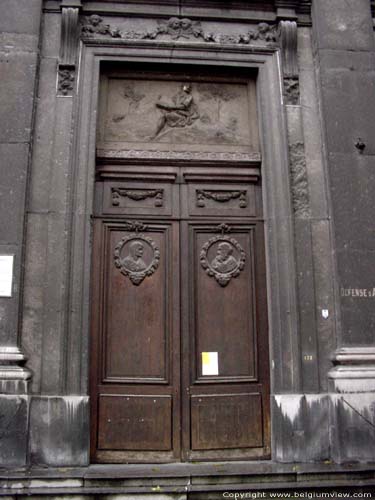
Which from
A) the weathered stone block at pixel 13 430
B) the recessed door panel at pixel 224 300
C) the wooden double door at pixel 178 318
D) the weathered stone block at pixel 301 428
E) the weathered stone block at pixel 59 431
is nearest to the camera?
the weathered stone block at pixel 13 430

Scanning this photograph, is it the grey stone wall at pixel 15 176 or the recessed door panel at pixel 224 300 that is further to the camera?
the recessed door panel at pixel 224 300

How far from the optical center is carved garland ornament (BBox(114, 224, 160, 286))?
21.1 feet

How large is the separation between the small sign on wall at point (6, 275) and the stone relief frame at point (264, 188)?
691mm

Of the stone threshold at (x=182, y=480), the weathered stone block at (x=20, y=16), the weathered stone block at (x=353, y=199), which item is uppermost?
the weathered stone block at (x=20, y=16)

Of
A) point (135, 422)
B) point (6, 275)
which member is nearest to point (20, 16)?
point (6, 275)

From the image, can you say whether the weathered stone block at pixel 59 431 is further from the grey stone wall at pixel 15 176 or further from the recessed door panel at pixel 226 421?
the recessed door panel at pixel 226 421

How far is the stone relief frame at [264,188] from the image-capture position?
603 centimetres

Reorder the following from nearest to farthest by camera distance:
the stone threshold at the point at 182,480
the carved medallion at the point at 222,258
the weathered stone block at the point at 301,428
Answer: the stone threshold at the point at 182,480 → the weathered stone block at the point at 301,428 → the carved medallion at the point at 222,258

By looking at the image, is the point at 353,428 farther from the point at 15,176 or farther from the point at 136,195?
the point at 15,176

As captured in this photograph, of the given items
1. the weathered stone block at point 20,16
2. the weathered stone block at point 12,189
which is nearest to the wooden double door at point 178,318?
the weathered stone block at point 12,189

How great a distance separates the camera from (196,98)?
711cm

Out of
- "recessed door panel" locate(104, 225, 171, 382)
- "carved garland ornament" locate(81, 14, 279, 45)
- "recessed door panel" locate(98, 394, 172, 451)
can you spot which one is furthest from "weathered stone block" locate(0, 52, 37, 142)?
"recessed door panel" locate(98, 394, 172, 451)

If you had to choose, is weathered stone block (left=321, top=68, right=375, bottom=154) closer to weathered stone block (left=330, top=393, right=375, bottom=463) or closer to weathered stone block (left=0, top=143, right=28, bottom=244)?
weathered stone block (left=330, top=393, right=375, bottom=463)

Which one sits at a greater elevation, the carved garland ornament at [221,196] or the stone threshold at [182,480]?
the carved garland ornament at [221,196]
